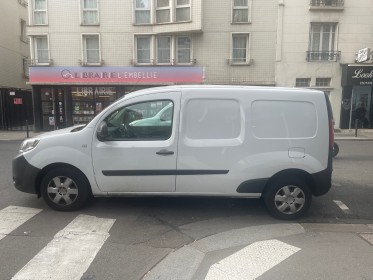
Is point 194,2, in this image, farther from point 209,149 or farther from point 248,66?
point 209,149

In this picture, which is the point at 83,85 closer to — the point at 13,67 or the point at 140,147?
the point at 13,67

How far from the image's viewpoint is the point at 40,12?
18875 millimetres

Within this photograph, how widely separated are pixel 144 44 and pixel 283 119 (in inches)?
611

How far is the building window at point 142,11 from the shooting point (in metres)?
18.5

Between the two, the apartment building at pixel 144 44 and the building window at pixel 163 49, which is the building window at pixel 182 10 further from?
the building window at pixel 163 49

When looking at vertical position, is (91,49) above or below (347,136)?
above

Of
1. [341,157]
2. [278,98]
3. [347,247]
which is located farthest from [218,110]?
[341,157]

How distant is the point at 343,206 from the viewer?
18.1 feet

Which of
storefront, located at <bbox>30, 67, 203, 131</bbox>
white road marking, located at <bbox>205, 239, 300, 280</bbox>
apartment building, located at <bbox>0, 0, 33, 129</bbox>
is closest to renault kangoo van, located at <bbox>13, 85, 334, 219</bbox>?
white road marking, located at <bbox>205, 239, 300, 280</bbox>

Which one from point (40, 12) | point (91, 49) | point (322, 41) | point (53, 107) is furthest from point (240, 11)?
point (53, 107)

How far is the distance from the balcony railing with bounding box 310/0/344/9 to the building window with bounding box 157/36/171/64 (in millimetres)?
7994

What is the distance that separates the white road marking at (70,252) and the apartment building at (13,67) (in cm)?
1910

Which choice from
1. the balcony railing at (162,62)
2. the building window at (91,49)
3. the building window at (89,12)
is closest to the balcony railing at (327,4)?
the balcony railing at (162,62)

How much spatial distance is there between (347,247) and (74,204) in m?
3.83
